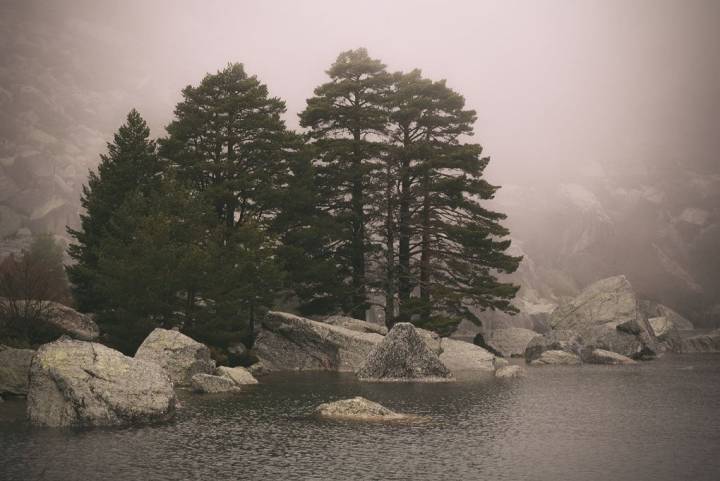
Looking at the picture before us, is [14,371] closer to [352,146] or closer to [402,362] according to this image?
[402,362]

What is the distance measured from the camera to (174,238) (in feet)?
96.9

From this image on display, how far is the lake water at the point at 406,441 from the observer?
10.8 m

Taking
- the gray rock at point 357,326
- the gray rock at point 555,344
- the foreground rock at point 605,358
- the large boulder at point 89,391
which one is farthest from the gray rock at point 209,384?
the foreground rock at point 605,358

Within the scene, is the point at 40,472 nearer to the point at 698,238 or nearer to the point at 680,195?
the point at 698,238

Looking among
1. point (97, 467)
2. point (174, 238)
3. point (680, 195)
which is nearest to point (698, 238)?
point (680, 195)

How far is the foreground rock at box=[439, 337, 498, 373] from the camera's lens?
33.3m

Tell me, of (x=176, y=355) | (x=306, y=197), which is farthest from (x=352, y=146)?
(x=176, y=355)

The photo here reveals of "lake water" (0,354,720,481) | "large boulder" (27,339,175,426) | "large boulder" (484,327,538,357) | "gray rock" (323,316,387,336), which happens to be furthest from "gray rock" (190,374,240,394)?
"large boulder" (484,327,538,357)

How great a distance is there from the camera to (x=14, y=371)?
2069cm

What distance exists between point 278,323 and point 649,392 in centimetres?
1925

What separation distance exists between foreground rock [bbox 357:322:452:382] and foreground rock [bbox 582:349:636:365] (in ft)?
44.9

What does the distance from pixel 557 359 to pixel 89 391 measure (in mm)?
28576

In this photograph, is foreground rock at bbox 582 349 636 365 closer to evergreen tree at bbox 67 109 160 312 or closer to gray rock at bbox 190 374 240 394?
gray rock at bbox 190 374 240 394

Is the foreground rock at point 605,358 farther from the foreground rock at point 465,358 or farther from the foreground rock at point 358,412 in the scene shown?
the foreground rock at point 358,412
